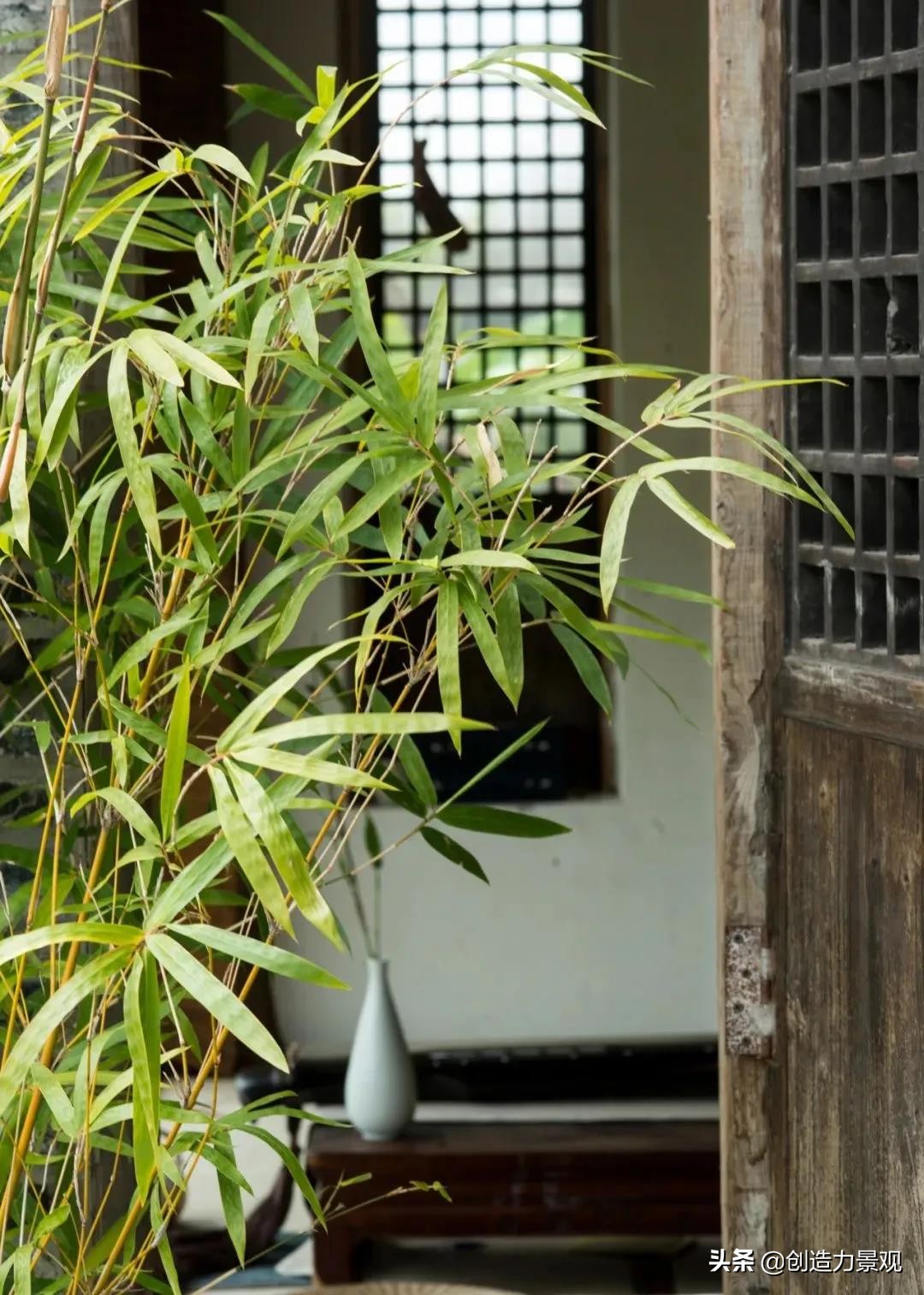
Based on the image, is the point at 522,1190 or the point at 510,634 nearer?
the point at 510,634

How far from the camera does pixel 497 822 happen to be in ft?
4.82

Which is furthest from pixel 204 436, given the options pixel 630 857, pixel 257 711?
pixel 630 857

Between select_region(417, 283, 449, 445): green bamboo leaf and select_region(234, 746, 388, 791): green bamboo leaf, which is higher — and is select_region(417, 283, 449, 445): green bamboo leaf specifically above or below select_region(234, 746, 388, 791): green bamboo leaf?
above

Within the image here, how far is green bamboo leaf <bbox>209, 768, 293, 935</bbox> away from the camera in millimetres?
1021

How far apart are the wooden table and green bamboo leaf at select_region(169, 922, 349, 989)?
191 cm

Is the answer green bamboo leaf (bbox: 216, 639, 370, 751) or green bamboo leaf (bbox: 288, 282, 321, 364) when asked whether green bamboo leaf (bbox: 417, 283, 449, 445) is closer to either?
green bamboo leaf (bbox: 288, 282, 321, 364)

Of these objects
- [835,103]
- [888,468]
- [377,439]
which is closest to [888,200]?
[835,103]

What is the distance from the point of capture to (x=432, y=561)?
1191mm

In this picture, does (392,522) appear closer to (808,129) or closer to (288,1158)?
(288,1158)

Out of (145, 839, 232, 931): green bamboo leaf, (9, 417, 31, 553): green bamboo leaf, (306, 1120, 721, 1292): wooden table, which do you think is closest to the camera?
(145, 839, 232, 931): green bamboo leaf

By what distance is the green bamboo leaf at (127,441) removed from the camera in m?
1.20

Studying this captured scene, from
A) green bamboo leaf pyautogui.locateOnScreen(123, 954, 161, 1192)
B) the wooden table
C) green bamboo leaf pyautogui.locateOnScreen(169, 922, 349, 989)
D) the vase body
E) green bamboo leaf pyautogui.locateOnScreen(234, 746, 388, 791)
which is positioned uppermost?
green bamboo leaf pyautogui.locateOnScreen(234, 746, 388, 791)

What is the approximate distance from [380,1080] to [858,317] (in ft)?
6.07

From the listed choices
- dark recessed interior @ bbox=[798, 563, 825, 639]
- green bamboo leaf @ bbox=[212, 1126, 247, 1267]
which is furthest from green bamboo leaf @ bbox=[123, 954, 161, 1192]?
dark recessed interior @ bbox=[798, 563, 825, 639]
